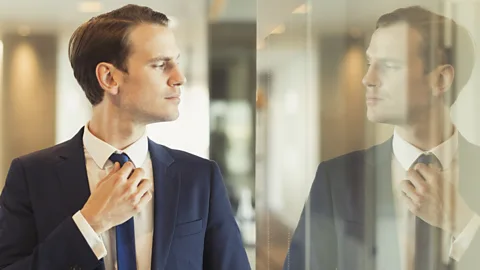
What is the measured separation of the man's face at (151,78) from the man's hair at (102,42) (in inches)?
0.6

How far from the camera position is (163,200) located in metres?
1.13

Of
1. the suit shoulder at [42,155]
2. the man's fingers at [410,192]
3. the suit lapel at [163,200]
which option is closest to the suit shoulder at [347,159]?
the man's fingers at [410,192]

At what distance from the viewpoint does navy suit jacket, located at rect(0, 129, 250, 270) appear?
108 centimetres

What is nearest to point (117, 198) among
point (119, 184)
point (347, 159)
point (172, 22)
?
point (119, 184)

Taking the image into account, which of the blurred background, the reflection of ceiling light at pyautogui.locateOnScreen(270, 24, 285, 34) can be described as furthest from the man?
the reflection of ceiling light at pyautogui.locateOnScreen(270, 24, 285, 34)

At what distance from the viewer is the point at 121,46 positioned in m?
1.11

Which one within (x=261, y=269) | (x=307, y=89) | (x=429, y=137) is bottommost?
(x=261, y=269)

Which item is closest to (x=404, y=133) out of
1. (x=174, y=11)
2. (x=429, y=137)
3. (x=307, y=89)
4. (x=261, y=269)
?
(x=429, y=137)

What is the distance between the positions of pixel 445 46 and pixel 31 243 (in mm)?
899

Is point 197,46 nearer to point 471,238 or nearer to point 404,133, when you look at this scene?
point 404,133

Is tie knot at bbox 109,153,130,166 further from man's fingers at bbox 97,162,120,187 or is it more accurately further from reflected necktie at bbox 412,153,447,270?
reflected necktie at bbox 412,153,447,270

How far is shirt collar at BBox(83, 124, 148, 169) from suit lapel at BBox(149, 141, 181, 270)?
2 cm

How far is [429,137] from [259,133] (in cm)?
35

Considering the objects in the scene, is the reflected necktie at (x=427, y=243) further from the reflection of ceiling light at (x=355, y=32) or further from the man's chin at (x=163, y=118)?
the man's chin at (x=163, y=118)
